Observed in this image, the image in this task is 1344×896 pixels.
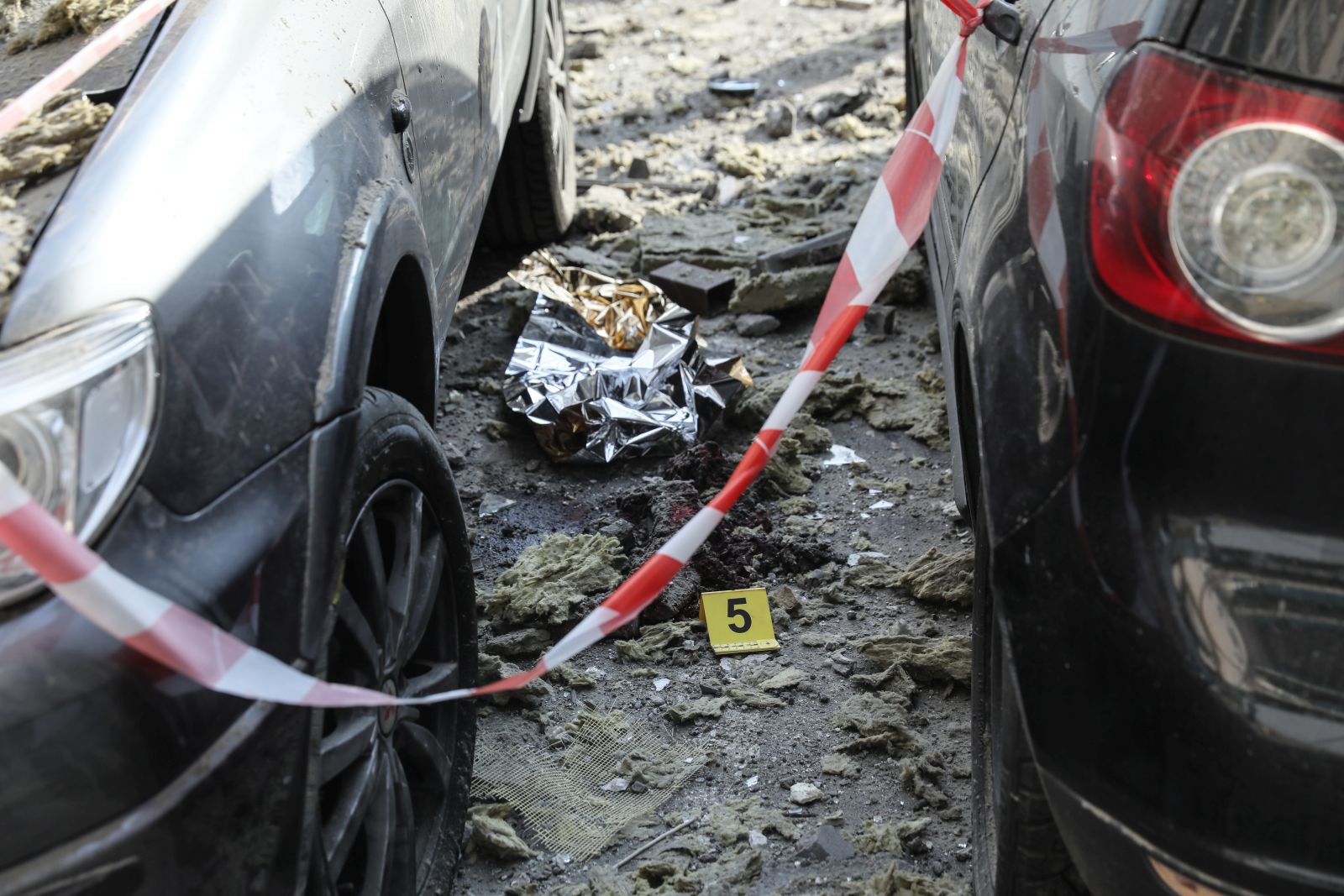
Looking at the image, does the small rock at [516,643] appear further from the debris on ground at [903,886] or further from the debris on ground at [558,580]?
the debris on ground at [903,886]

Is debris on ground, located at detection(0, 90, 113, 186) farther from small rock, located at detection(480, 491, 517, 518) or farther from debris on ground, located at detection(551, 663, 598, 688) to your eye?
small rock, located at detection(480, 491, 517, 518)

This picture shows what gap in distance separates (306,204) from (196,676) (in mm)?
710

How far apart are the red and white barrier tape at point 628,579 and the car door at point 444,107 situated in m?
0.81

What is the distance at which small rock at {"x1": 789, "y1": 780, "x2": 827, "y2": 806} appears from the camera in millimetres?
2559

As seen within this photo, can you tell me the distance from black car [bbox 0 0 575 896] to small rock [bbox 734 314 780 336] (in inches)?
103

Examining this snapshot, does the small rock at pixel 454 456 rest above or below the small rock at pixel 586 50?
above

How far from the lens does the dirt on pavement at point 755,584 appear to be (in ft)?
8.02

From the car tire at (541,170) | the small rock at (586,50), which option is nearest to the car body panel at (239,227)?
the car tire at (541,170)

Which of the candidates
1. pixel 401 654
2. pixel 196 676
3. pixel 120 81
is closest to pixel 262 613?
pixel 196 676

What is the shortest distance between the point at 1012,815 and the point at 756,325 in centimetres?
325

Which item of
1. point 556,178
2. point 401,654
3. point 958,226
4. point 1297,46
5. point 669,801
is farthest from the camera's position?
point 556,178

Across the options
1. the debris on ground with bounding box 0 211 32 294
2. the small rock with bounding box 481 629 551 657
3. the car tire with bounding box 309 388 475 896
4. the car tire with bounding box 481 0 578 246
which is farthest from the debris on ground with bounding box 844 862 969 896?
the car tire with bounding box 481 0 578 246

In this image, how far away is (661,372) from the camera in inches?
160

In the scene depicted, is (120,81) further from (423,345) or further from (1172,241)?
(1172,241)
